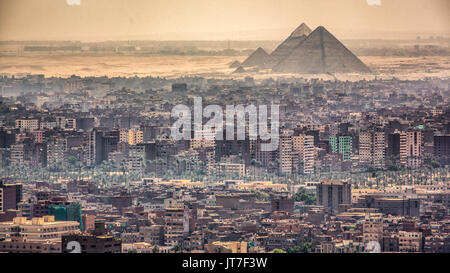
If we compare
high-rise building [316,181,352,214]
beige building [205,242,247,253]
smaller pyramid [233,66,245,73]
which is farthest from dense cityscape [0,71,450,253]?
beige building [205,242,247,253]

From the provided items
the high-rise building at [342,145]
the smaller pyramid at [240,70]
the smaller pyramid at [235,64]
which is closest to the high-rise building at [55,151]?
the smaller pyramid at [240,70]

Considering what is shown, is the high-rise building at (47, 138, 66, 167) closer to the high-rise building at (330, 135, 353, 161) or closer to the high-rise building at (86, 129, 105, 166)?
the high-rise building at (86, 129, 105, 166)

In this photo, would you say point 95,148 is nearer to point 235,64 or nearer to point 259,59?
point 235,64

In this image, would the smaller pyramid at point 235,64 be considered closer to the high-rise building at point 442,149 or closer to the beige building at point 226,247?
the high-rise building at point 442,149
